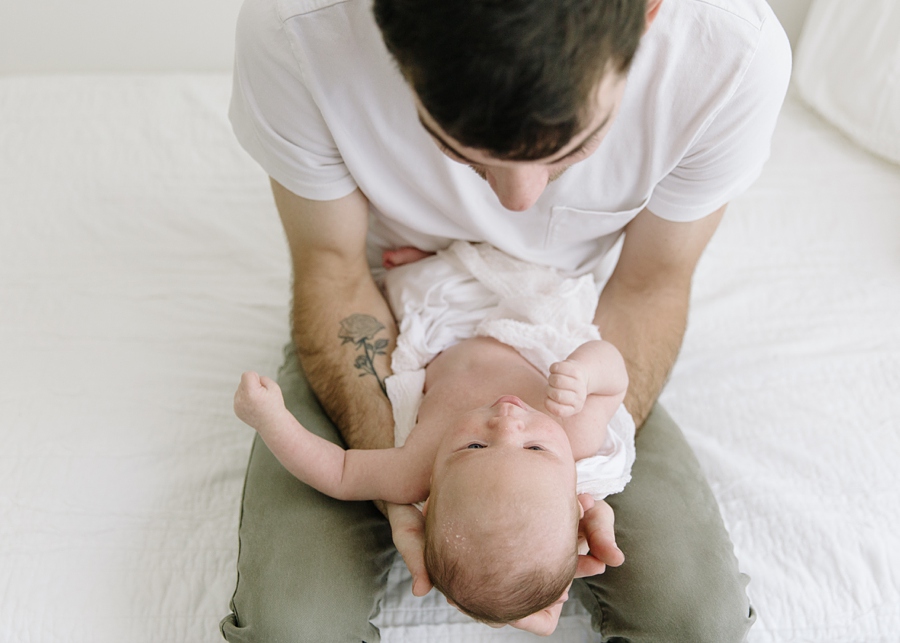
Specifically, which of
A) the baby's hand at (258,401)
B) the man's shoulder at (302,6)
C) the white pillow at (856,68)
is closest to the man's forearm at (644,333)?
the baby's hand at (258,401)

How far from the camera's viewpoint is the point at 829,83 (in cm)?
179

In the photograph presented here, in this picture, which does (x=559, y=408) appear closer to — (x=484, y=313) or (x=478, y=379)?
(x=478, y=379)

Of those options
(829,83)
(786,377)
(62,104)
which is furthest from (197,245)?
(829,83)

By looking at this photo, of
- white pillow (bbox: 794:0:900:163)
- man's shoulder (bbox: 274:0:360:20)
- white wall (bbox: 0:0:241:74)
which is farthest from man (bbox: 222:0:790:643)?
white wall (bbox: 0:0:241:74)

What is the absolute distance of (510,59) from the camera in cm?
61

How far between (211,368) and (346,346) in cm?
34

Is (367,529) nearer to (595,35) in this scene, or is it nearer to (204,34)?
(595,35)

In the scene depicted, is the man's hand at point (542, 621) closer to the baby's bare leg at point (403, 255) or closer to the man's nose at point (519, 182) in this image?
the man's nose at point (519, 182)

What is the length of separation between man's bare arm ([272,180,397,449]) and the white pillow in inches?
50.1

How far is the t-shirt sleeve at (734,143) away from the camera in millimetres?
956

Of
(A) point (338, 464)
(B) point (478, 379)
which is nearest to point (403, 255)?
(B) point (478, 379)

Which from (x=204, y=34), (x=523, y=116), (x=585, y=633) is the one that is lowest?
(x=585, y=633)

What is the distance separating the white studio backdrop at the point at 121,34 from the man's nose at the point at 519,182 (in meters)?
1.38

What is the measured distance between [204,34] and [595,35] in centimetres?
157
